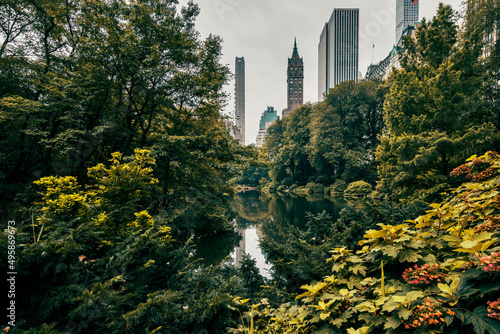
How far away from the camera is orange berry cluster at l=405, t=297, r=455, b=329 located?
107 centimetres

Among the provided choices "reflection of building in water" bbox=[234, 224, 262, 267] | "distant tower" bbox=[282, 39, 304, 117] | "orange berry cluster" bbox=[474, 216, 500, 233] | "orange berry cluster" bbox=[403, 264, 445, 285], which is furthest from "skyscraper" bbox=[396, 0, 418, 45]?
"orange berry cluster" bbox=[403, 264, 445, 285]

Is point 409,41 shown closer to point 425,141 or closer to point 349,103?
point 425,141

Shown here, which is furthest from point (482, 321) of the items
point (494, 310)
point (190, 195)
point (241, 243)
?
point (241, 243)

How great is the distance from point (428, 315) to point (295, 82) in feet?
364

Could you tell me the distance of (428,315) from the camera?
Result: 107 cm

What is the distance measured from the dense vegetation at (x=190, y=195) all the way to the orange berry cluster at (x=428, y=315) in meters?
A: 0.01

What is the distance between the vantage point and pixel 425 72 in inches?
460

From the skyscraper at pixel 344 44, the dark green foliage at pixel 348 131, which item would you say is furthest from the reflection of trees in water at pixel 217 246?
the skyscraper at pixel 344 44

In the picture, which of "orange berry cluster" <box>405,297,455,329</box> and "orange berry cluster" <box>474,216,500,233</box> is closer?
"orange berry cluster" <box>405,297,455,329</box>

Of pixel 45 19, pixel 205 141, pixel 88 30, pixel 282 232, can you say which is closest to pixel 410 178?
pixel 282 232

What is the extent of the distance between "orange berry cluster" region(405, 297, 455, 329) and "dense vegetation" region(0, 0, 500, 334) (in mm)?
12

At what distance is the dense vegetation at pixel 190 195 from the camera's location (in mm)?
1519

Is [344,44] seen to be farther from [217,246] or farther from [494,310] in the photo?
[494,310]

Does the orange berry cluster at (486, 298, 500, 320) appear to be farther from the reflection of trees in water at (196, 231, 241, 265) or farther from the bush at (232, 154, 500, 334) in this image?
the reflection of trees in water at (196, 231, 241, 265)
